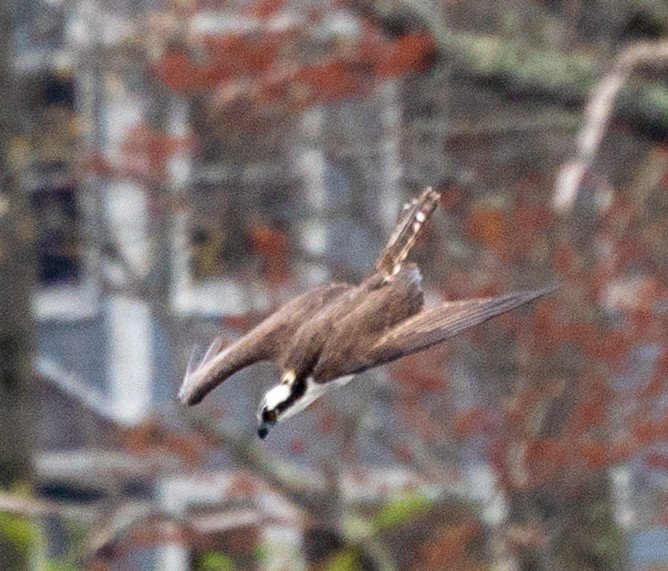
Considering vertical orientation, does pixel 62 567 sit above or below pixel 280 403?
above

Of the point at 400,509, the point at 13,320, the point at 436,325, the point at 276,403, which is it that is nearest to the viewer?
the point at 436,325

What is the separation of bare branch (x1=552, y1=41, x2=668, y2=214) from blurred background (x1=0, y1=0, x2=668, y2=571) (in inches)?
63.3

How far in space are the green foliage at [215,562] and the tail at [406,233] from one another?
6268 mm

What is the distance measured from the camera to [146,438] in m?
6.16

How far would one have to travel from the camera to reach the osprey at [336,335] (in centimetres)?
150

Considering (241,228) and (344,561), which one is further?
(344,561)

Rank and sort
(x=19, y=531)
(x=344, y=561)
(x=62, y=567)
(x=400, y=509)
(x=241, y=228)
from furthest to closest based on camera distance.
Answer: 1. (x=62, y=567)
2. (x=344, y=561)
3. (x=400, y=509)
4. (x=241, y=228)
5. (x=19, y=531)

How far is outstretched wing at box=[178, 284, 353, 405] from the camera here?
1624mm

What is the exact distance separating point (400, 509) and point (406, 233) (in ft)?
16.0

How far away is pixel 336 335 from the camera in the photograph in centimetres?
152

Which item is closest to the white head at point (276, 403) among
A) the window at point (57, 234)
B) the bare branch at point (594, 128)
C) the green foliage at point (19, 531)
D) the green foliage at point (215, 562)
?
the bare branch at point (594, 128)

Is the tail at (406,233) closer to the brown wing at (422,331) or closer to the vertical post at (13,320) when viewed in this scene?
the brown wing at (422,331)

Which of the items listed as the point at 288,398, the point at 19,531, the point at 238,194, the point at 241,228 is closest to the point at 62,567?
the point at 19,531

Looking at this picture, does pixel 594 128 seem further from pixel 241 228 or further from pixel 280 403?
pixel 241 228
